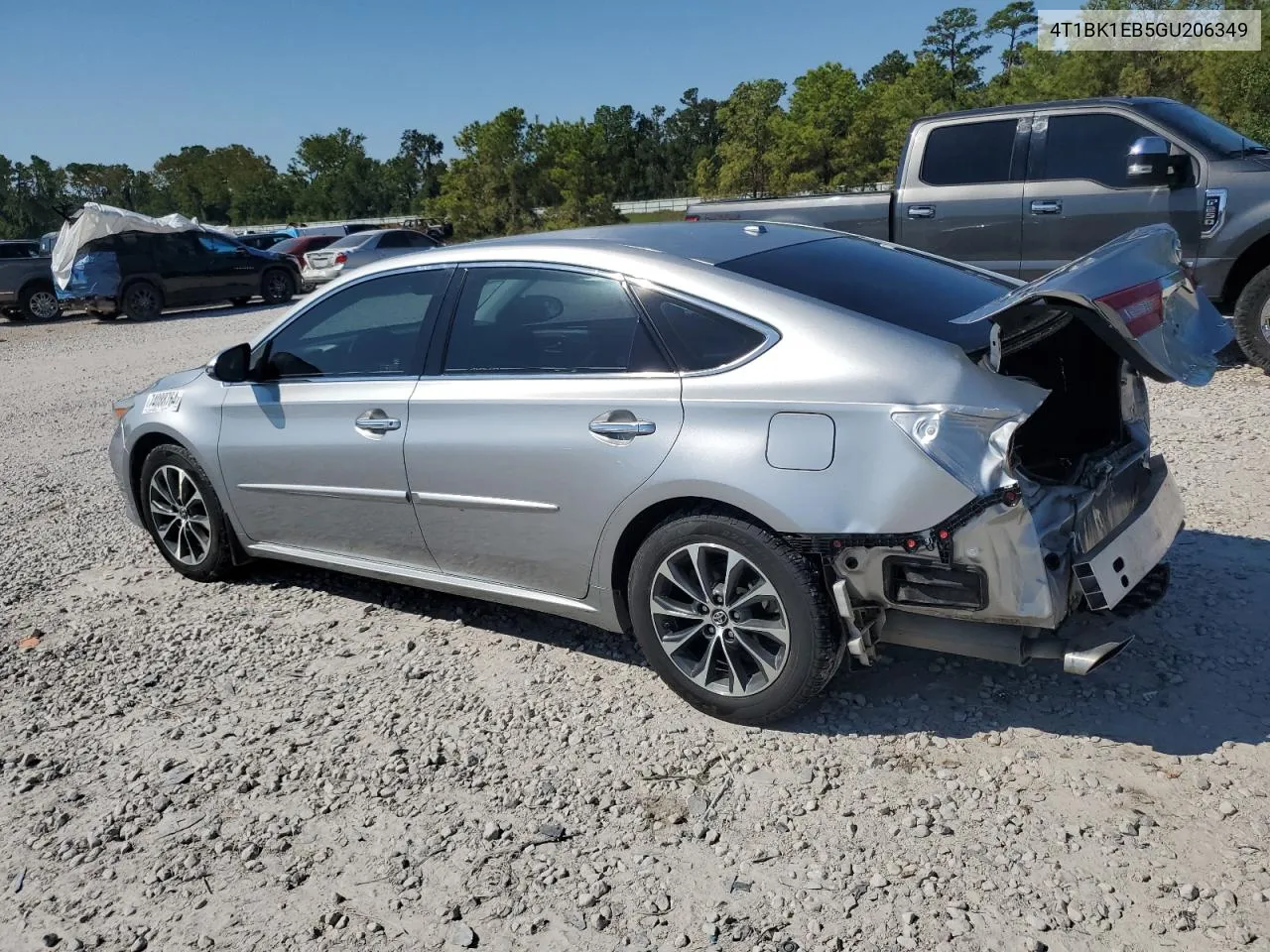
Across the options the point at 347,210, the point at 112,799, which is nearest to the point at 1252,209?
the point at 112,799

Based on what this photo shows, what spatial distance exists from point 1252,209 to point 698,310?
227 inches

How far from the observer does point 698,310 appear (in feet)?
11.4

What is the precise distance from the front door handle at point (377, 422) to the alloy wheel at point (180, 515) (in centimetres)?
132

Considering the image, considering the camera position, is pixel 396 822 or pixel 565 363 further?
pixel 565 363

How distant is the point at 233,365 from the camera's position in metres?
4.69

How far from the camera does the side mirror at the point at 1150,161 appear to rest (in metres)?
7.32

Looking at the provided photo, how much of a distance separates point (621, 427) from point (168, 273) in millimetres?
18934

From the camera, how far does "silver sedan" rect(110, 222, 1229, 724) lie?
3.02 m

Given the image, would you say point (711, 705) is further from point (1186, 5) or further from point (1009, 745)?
point (1186, 5)

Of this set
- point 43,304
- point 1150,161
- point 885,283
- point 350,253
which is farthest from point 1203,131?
point 43,304

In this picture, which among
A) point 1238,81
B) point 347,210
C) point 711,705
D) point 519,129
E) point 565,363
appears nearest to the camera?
point 711,705

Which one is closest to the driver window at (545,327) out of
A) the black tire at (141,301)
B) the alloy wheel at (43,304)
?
the black tire at (141,301)

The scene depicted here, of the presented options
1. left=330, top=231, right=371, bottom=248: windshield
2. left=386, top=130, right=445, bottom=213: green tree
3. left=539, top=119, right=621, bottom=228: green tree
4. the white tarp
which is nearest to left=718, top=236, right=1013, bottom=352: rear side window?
the white tarp

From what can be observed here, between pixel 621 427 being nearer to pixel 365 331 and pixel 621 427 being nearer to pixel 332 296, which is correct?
pixel 365 331
